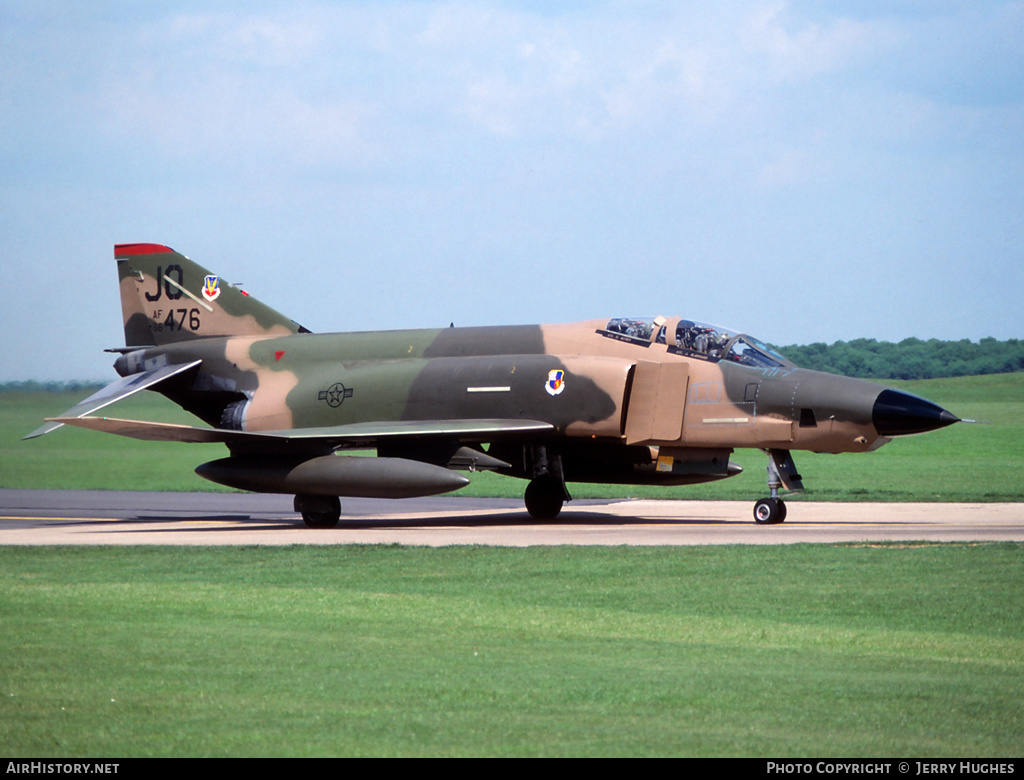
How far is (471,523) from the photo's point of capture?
2002 cm

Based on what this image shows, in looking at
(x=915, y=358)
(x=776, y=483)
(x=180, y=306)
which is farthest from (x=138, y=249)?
(x=915, y=358)

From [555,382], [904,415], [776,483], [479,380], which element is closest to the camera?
[904,415]

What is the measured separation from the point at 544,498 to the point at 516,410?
2.17m

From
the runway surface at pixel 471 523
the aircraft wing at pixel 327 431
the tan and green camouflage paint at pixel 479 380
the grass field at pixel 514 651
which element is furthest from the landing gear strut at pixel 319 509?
the grass field at pixel 514 651

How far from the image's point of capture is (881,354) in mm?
94625

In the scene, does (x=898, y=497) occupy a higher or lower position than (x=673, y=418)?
lower

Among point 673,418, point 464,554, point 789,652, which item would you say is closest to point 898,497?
point 673,418

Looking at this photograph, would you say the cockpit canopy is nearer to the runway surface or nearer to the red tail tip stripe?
the runway surface

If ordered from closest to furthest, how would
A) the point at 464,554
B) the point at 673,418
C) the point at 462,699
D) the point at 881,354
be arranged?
the point at 462,699, the point at 464,554, the point at 673,418, the point at 881,354

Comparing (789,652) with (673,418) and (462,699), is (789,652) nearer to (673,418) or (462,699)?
(462,699)

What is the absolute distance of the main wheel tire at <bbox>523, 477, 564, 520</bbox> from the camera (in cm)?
2098

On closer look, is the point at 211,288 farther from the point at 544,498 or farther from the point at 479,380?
the point at 544,498

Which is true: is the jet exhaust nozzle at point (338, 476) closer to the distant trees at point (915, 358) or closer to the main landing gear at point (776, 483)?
the main landing gear at point (776, 483)
